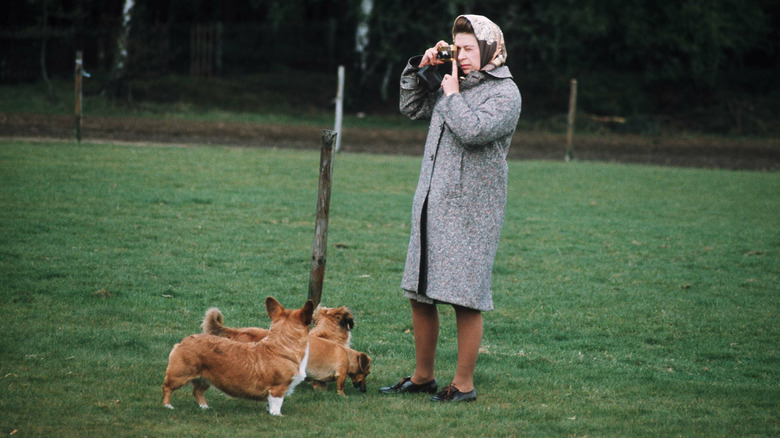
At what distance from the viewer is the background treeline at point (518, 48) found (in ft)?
94.7

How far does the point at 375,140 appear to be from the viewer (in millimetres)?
23219

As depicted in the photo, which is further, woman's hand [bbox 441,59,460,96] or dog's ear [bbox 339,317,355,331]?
dog's ear [bbox 339,317,355,331]

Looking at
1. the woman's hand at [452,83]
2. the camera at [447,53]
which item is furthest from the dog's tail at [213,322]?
the camera at [447,53]

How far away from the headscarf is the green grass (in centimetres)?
196

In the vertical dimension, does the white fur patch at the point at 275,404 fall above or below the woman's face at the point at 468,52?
below

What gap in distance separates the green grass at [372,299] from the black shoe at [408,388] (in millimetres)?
151

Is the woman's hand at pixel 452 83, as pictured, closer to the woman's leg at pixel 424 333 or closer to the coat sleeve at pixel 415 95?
the coat sleeve at pixel 415 95

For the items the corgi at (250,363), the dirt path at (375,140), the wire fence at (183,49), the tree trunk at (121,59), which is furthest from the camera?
the wire fence at (183,49)

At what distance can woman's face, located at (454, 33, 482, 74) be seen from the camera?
14.8 ft

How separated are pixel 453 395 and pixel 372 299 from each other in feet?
8.99

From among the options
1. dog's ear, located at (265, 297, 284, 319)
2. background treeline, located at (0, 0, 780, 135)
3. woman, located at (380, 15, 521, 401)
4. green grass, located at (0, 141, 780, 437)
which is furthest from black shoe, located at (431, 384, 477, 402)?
background treeline, located at (0, 0, 780, 135)

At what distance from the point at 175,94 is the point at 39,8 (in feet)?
25.2

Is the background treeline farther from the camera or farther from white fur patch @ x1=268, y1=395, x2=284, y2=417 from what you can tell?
white fur patch @ x1=268, y1=395, x2=284, y2=417

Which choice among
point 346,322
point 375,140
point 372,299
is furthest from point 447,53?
point 375,140
